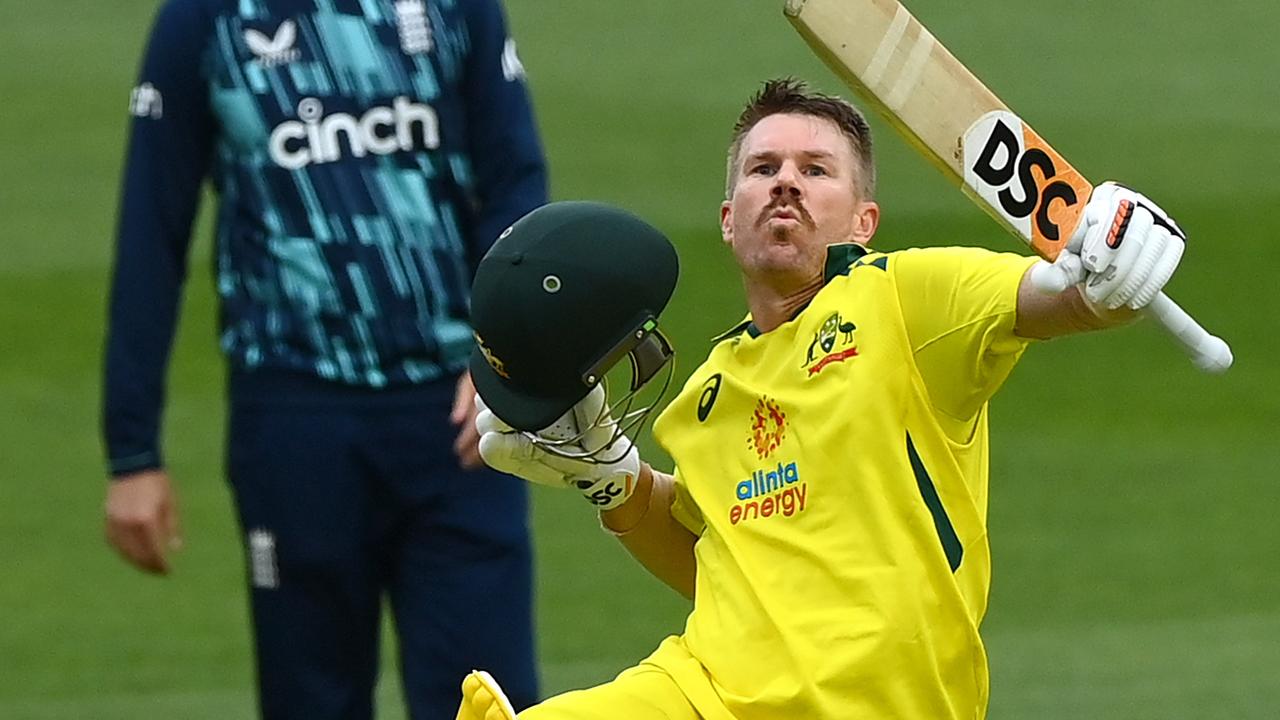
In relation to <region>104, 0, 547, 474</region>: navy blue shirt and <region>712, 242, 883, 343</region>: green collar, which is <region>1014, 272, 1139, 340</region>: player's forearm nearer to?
<region>712, 242, 883, 343</region>: green collar

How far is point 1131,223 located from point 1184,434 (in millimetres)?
7889

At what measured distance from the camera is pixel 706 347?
1189cm

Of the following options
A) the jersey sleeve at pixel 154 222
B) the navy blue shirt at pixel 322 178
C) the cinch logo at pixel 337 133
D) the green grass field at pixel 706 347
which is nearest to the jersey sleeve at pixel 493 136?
the navy blue shirt at pixel 322 178

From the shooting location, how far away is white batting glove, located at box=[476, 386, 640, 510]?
453 centimetres

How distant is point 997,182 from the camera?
404 cm

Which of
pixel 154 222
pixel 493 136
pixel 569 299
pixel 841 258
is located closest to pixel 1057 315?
pixel 841 258

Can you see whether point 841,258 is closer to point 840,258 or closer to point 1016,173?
point 840,258

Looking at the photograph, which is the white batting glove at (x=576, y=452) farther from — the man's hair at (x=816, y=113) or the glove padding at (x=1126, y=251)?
the glove padding at (x=1126, y=251)

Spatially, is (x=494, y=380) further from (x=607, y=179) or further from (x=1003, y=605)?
(x=607, y=179)

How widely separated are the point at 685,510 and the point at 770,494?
0.44m

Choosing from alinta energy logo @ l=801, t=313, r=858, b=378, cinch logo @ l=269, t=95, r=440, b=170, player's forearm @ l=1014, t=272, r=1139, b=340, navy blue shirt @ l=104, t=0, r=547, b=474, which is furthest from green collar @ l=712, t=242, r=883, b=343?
cinch logo @ l=269, t=95, r=440, b=170

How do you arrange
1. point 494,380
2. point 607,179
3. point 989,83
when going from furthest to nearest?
point 989,83
point 607,179
point 494,380

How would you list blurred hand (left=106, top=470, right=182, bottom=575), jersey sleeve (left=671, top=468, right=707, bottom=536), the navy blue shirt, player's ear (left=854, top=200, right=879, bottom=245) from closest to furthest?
1. player's ear (left=854, top=200, right=879, bottom=245)
2. jersey sleeve (left=671, top=468, right=707, bottom=536)
3. the navy blue shirt
4. blurred hand (left=106, top=470, right=182, bottom=575)

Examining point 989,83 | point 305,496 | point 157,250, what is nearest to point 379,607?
point 305,496
